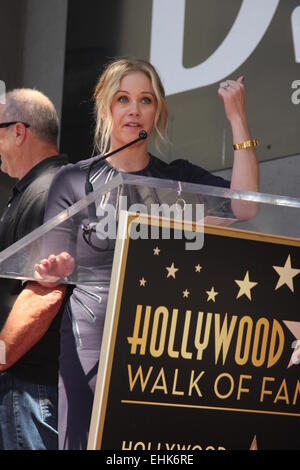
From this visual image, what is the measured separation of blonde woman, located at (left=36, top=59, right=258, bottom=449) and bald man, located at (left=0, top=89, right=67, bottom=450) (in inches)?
5.1

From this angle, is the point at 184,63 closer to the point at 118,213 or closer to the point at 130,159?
the point at 130,159

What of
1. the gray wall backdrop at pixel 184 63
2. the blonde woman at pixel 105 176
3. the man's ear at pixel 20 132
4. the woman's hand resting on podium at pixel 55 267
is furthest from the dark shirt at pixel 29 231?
the woman's hand resting on podium at pixel 55 267

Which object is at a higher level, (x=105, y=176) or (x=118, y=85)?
(x=118, y=85)

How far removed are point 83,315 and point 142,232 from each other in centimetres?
30

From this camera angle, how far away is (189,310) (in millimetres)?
1489

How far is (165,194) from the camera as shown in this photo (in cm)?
148

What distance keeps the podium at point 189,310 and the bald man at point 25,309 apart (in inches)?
13.3

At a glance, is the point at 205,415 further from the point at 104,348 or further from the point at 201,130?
the point at 201,130

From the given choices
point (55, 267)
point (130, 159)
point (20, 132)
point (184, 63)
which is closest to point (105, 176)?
point (130, 159)

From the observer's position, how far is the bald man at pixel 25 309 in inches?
80.5

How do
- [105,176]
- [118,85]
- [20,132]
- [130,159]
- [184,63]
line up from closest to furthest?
[105,176] → [130,159] → [118,85] → [20,132] → [184,63]

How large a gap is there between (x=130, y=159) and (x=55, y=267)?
0.68 metres

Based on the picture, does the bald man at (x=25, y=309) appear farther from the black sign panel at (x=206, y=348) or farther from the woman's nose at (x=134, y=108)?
the woman's nose at (x=134, y=108)

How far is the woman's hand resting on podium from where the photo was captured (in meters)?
1.54
